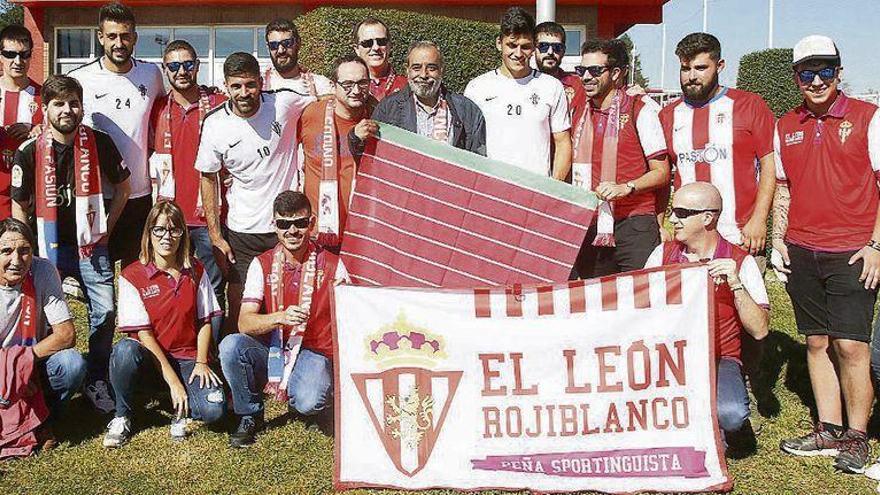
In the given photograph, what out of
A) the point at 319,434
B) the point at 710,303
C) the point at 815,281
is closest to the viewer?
the point at 710,303

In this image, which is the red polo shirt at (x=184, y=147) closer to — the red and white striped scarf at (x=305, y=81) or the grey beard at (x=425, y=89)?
the red and white striped scarf at (x=305, y=81)

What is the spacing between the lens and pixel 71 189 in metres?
5.40

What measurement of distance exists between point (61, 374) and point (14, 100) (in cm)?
217

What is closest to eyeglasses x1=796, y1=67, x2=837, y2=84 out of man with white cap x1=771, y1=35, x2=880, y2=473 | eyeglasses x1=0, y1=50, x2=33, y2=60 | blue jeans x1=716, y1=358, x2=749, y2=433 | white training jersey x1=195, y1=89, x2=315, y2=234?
man with white cap x1=771, y1=35, x2=880, y2=473

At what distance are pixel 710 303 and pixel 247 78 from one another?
3000 mm

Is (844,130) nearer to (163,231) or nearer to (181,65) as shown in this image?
(163,231)

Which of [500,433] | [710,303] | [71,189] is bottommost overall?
[500,433]

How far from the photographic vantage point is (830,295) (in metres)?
4.86

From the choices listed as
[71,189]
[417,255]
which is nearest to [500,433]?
[417,255]

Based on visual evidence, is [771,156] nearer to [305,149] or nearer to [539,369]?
[539,369]

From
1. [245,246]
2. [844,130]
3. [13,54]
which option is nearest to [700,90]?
[844,130]

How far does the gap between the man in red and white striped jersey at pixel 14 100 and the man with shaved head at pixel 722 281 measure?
13.6ft

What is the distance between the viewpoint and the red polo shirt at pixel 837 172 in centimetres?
466

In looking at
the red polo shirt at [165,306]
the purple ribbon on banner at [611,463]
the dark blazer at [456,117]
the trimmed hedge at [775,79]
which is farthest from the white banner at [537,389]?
the trimmed hedge at [775,79]
